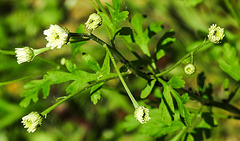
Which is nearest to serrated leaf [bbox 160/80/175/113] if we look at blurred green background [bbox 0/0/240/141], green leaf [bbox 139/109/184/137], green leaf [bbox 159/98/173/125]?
green leaf [bbox 159/98/173/125]

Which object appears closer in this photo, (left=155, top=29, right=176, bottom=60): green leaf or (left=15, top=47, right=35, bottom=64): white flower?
(left=15, top=47, right=35, bottom=64): white flower

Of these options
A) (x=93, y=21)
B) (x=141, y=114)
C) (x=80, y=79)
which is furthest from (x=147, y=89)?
(x=93, y=21)

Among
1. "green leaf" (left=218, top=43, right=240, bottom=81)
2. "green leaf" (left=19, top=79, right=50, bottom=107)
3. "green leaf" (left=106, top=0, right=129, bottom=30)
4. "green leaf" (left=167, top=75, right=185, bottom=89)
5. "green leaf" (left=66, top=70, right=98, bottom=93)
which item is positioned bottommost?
"green leaf" (left=218, top=43, right=240, bottom=81)

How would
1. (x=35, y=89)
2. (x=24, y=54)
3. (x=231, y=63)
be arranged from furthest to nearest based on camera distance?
(x=231, y=63)
(x=35, y=89)
(x=24, y=54)

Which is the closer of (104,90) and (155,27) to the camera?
(155,27)

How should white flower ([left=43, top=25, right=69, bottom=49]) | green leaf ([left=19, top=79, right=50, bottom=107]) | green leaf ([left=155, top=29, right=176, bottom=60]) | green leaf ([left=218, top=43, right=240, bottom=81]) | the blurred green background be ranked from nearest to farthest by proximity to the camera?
white flower ([left=43, top=25, right=69, bottom=49]) < green leaf ([left=19, top=79, right=50, bottom=107]) < green leaf ([left=155, top=29, right=176, bottom=60]) < green leaf ([left=218, top=43, right=240, bottom=81]) < the blurred green background

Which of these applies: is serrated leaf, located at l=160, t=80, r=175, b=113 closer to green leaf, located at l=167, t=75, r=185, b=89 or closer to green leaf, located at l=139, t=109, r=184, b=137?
green leaf, located at l=167, t=75, r=185, b=89

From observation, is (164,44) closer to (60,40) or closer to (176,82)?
(176,82)

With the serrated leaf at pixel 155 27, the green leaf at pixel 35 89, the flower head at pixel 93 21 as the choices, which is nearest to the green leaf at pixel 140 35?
the serrated leaf at pixel 155 27

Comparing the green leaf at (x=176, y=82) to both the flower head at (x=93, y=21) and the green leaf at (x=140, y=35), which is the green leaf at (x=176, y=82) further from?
the flower head at (x=93, y=21)
